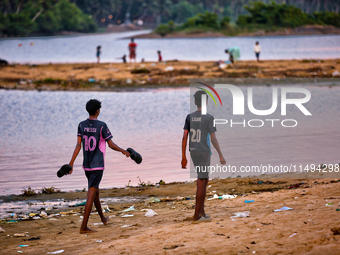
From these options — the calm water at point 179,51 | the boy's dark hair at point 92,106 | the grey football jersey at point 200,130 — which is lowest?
the grey football jersey at point 200,130

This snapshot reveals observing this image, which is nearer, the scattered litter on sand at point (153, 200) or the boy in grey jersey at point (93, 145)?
the boy in grey jersey at point (93, 145)

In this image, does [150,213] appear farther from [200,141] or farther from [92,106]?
[92,106]

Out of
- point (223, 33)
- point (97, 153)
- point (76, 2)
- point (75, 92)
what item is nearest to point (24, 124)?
point (75, 92)

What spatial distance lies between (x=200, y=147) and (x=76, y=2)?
349 feet

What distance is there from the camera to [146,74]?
→ 25531 mm

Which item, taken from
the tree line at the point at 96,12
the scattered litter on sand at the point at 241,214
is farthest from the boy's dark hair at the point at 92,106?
the tree line at the point at 96,12

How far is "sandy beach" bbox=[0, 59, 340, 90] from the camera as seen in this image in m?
24.6

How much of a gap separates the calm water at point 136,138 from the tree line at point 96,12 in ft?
190

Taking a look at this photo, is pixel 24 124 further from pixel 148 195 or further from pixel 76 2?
pixel 76 2

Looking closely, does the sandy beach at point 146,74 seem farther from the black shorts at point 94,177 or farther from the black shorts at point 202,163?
the black shorts at point 202,163

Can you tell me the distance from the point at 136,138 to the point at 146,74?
42.1ft

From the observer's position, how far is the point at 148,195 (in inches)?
310

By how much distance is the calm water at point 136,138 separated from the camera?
935 centimetres

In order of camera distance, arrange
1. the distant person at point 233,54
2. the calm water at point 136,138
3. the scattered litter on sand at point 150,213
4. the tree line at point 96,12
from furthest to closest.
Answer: the tree line at point 96,12 → the distant person at point 233,54 → the calm water at point 136,138 → the scattered litter on sand at point 150,213
